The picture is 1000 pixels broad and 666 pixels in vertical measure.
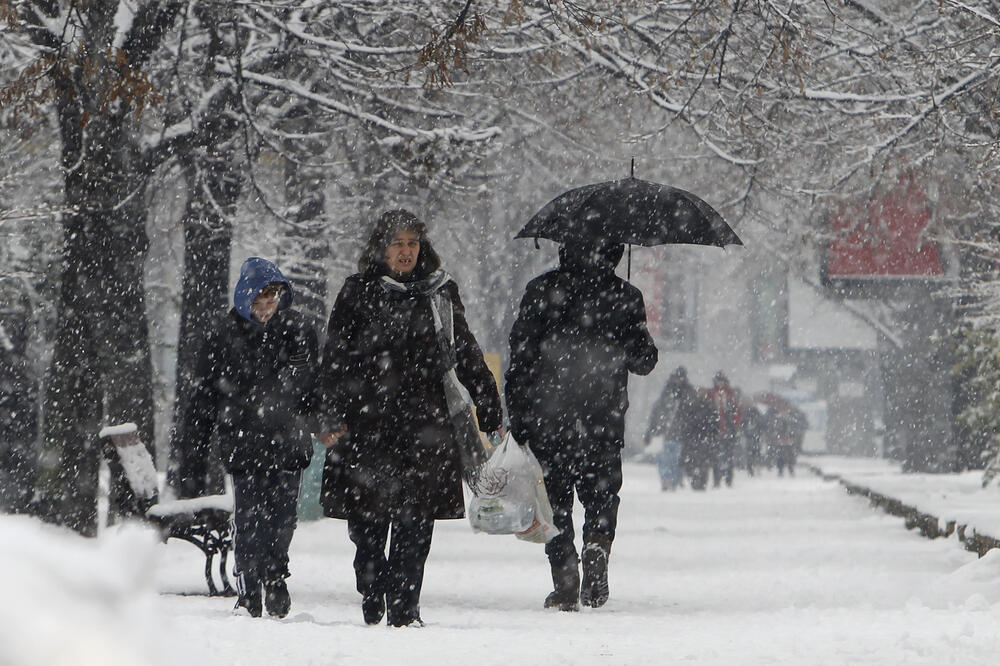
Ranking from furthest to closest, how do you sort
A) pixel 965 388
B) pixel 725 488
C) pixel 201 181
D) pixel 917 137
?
pixel 725 488 < pixel 965 388 < pixel 917 137 < pixel 201 181

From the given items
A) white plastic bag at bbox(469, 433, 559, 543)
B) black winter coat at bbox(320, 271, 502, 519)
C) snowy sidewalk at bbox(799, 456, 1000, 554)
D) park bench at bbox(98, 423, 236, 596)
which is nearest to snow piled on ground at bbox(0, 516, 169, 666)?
black winter coat at bbox(320, 271, 502, 519)

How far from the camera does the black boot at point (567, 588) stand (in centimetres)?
822

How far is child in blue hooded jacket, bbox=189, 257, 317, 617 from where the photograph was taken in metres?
7.39

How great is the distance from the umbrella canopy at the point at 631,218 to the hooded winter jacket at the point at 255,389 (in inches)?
71.0

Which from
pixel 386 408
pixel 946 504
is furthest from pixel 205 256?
pixel 386 408

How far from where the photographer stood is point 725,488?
2659cm

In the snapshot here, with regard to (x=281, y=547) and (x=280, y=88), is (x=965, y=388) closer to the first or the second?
(x=280, y=88)

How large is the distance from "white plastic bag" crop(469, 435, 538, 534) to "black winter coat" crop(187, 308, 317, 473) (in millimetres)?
825

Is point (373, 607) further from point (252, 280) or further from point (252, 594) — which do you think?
point (252, 280)

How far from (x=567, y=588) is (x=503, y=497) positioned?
0.82 m

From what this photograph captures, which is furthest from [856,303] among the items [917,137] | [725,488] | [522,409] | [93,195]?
[522,409]

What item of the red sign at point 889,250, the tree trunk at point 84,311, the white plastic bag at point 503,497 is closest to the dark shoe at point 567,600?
the white plastic bag at point 503,497

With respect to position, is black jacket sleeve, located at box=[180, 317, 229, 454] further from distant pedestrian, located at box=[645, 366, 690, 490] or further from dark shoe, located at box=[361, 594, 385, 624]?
distant pedestrian, located at box=[645, 366, 690, 490]

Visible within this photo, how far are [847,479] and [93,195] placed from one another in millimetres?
14329
